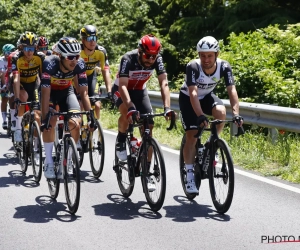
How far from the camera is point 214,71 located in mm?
8031

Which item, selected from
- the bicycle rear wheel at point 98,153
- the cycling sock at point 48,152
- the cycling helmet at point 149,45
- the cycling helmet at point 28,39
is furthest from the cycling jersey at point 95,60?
the cycling helmet at point 149,45

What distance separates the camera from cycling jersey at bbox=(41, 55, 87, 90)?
8461mm

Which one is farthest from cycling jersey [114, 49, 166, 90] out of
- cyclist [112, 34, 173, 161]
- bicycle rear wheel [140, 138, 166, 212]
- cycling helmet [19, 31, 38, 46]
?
cycling helmet [19, 31, 38, 46]

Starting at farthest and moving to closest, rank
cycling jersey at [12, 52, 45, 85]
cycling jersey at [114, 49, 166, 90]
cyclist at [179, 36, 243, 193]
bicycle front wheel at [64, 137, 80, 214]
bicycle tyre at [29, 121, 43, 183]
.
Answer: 1. cycling jersey at [12, 52, 45, 85]
2. bicycle tyre at [29, 121, 43, 183]
3. cycling jersey at [114, 49, 166, 90]
4. cyclist at [179, 36, 243, 193]
5. bicycle front wheel at [64, 137, 80, 214]

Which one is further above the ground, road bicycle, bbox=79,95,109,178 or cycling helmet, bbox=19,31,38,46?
cycling helmet, bbox=19,31,38,46

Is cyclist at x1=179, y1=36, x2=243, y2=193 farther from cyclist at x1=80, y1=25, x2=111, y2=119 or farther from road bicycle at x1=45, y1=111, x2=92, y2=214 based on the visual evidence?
cyclist at x1=80, y1=25, x2=111, y2=119

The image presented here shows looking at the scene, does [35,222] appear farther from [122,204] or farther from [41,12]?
[41,12]

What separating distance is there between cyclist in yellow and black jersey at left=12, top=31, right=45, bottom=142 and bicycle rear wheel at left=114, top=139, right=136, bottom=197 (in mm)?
1862

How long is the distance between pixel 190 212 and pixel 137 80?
1.85m

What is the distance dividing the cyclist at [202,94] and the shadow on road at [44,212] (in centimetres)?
147

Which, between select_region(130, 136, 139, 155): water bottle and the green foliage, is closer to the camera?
select_region(130, 136, 139, 155): water bottle

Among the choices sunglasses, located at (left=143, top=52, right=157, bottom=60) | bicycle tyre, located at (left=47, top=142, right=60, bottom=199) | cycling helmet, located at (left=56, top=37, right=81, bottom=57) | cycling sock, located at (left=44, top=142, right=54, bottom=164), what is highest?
cycling helmet, located at (left=56, top=37, right=81, bottom=57)

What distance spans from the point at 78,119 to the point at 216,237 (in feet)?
8.87

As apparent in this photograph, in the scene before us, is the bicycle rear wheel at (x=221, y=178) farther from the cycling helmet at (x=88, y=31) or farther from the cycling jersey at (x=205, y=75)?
the cycling helmet at (x=88, y=31)
